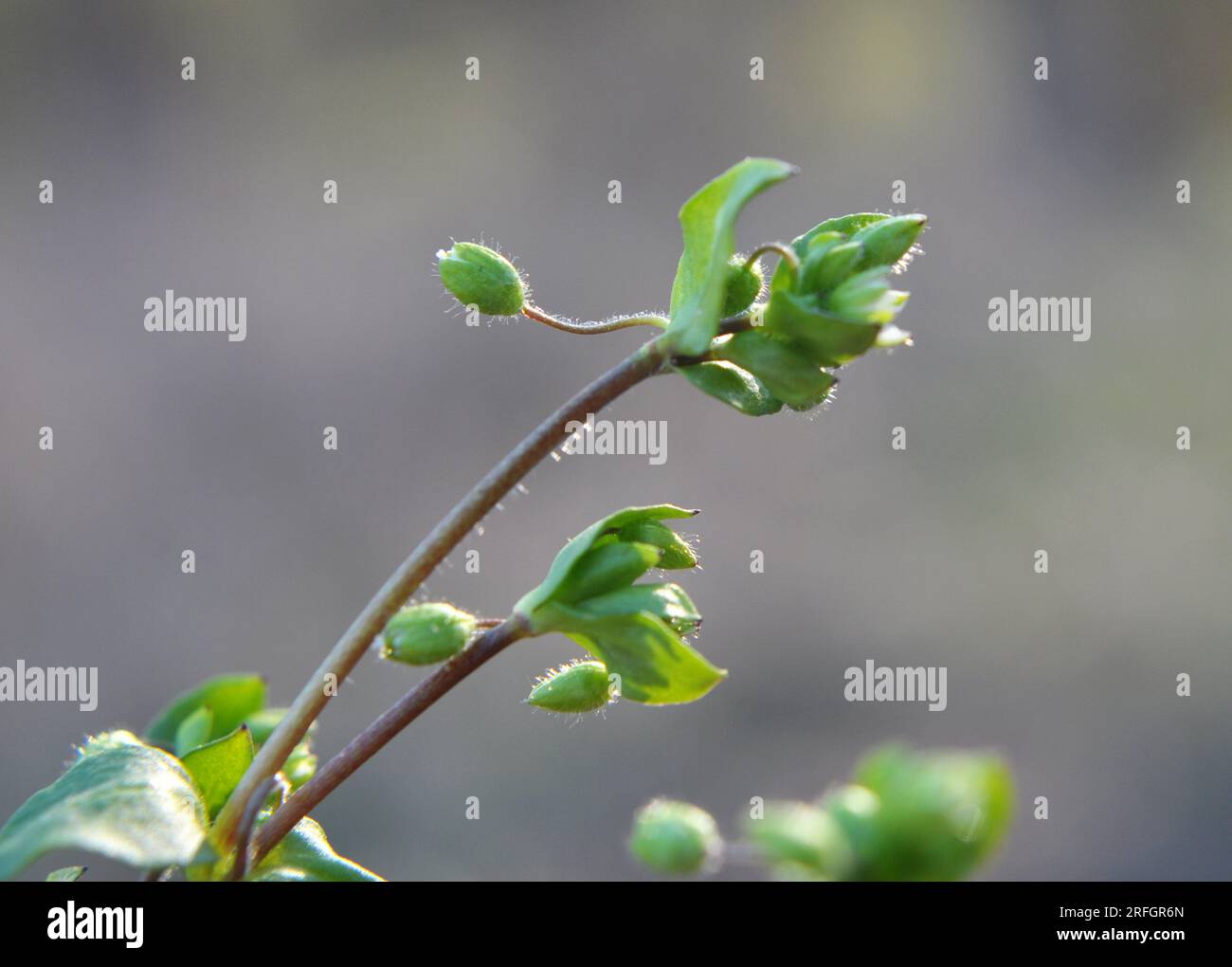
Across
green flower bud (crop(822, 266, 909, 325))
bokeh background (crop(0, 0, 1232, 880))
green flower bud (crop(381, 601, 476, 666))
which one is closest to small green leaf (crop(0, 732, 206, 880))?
green flower bud (crop(381, 601, 476, 666))

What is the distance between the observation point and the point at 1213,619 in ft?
13.1

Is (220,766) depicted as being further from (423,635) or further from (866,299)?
(866,299)

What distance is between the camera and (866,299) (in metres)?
0.50

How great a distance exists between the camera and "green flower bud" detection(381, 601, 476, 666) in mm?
490

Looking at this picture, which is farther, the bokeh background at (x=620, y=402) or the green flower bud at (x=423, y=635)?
the bokeh background at (x=620, y=402)

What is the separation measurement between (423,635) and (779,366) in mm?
184

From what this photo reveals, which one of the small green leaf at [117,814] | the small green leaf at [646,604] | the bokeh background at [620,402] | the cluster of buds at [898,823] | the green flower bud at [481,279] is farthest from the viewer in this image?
the bokeh background at [620,402]

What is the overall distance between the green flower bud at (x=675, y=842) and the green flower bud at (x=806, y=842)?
1.4 inches

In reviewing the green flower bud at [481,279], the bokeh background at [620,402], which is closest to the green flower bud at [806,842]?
the green flower bud at [481,279]

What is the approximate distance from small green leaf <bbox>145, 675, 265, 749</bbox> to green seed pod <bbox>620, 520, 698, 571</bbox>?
0.92 ft

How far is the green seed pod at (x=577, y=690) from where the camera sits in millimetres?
584

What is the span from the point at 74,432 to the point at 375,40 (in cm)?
159

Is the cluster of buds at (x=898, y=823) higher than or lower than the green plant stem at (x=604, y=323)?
lower

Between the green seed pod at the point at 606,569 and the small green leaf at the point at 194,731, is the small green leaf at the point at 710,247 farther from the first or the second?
the small green leaf at the point at 194,731
